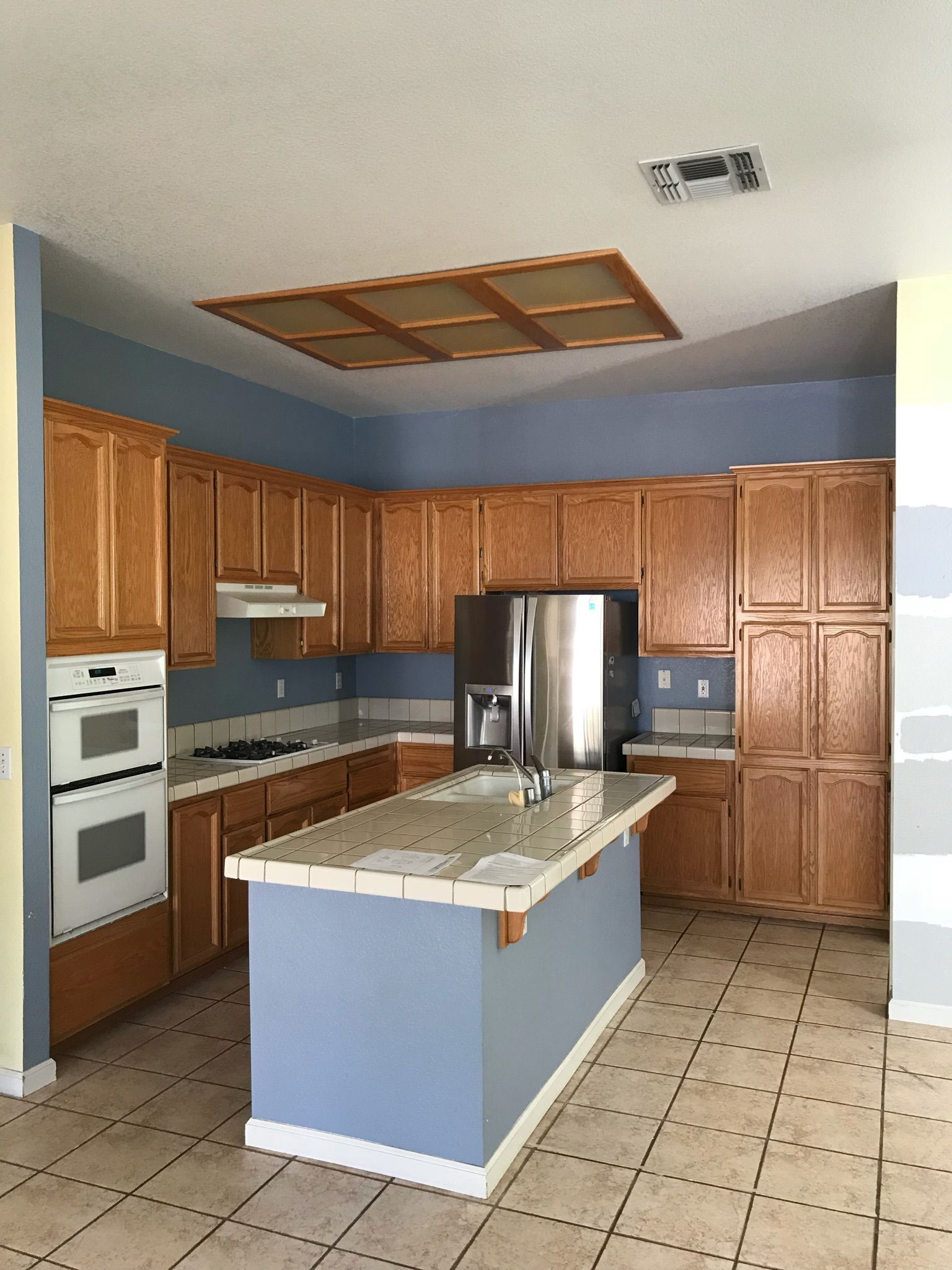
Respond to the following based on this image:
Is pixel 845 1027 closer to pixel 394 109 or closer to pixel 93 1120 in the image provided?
pixel 93 1120

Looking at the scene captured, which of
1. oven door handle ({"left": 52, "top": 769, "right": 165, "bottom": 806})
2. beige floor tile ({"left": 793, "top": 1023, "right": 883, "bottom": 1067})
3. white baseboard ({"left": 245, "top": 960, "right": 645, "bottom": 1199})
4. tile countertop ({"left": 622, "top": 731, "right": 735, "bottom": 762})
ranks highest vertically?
oven door handle ({"left": 52, "top": 769, "right": 165, "bottom": 806})

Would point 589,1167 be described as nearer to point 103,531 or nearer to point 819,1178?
point 819,1178

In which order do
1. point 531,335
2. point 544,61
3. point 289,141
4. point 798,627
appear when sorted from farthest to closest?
1. point 798,627
2. point 531,335
3. point 289,141
4. point 544,61

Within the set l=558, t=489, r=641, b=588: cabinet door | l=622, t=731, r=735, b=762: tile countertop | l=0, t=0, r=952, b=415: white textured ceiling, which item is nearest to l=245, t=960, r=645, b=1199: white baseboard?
l=622, t=731, r=735, b=762: tile countertop

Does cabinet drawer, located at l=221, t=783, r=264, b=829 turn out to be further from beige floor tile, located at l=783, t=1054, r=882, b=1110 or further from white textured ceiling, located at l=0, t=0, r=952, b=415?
beige floor tile, located at l=783, t=1054, r=882, b=1110

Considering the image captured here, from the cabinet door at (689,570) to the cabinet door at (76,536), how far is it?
299cm

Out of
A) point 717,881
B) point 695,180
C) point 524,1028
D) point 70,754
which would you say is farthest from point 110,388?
point 717,881

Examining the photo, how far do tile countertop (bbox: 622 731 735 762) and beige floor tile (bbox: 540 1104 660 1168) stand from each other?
8.00 ft

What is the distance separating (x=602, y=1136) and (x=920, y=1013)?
5.28 feet

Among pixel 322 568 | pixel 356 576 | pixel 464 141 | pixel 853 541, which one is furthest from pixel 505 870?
pixel 356 576

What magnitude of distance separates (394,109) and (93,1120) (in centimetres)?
306

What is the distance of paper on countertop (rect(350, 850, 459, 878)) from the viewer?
2.74 m

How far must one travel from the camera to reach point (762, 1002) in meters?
4.17

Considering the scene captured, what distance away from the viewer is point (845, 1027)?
12.9ft
